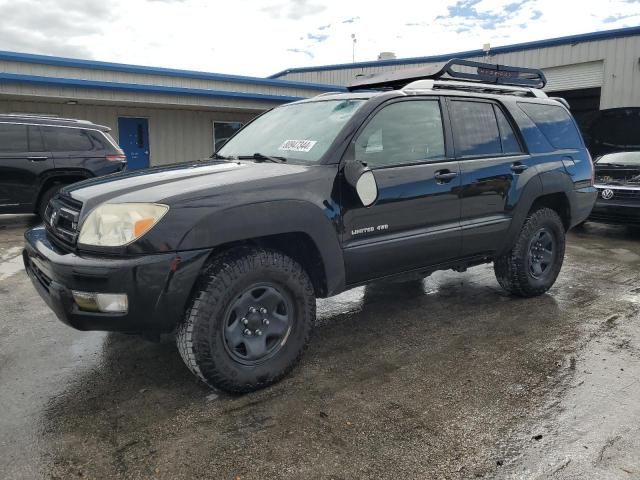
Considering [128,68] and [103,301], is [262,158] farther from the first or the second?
[128,68]

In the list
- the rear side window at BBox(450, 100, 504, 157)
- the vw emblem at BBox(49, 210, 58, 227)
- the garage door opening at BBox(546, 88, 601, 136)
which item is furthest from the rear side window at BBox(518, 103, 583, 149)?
the garage door opening at BBox(546, 88, 601, 136)

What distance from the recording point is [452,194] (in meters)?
3.79

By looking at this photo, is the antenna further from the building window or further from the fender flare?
the fender flare

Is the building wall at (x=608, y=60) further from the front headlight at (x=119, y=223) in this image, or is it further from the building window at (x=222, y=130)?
the front headlight at (x=119, y=223)

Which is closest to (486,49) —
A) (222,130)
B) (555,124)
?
(222,130)

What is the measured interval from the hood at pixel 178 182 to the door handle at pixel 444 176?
1.04 m

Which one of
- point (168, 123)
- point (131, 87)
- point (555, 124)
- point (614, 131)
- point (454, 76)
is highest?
point (131, 87)

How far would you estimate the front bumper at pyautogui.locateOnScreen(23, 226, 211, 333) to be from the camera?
2.55 m

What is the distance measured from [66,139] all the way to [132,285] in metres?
7.05

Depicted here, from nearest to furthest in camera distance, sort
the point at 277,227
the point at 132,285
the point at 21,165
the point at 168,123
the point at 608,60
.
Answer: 1. the point at 132,285
2. the point at 277,227
3. the point at 21,165
4. the point at 608,60
5. the point at 168,123

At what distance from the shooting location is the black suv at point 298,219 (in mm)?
2633

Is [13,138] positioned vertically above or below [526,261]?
above

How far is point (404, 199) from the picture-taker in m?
3.48

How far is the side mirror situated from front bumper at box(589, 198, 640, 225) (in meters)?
6.15
